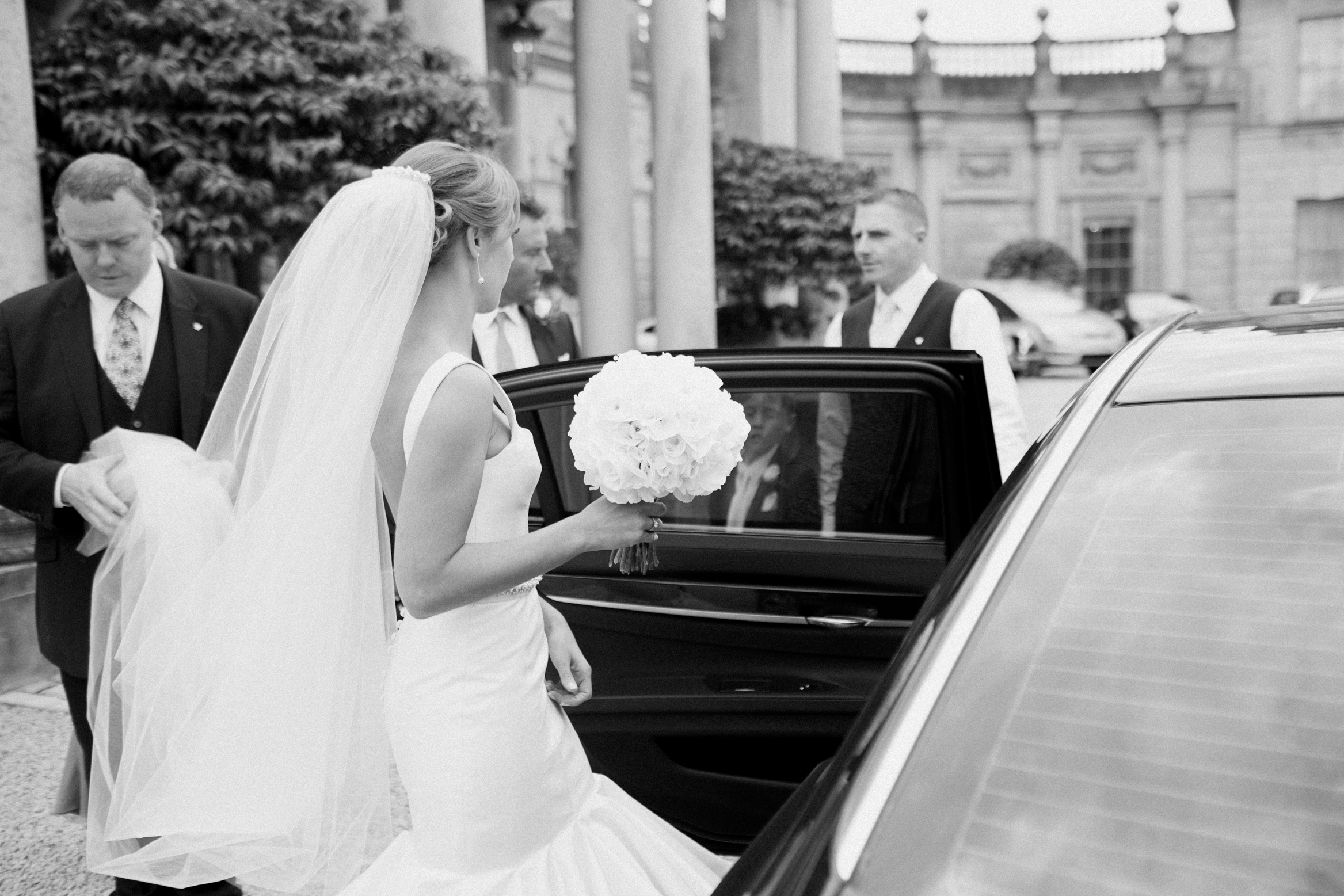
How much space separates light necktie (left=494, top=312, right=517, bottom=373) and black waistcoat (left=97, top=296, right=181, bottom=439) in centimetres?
238

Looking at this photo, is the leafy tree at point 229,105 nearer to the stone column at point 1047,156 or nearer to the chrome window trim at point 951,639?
the chrome window trim at point 951,639

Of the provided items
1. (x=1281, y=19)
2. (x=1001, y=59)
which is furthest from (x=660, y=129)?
(x=1281, y=19)

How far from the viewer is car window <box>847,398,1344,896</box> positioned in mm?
1216

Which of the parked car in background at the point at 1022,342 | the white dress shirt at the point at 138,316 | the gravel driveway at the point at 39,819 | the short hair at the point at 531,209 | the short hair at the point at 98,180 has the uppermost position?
the short hair at the point at 531,209

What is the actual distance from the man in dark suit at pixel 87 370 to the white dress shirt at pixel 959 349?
168 cm

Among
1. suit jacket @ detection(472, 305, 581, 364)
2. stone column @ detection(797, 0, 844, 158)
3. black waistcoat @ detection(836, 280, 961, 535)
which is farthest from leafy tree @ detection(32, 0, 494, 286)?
stone column @ detection(797, 0, 844, 158)

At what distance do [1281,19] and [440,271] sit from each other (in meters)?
39.2

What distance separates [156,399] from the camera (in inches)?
135

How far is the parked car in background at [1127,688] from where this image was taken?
1224 millimetres

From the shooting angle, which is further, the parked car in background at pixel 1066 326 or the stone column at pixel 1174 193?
the stone column at pixel 1174 193

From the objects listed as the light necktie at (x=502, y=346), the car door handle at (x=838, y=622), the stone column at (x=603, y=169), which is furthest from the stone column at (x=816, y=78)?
the car door handle at (x=838, y=622)

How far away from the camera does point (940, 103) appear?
35.7 m

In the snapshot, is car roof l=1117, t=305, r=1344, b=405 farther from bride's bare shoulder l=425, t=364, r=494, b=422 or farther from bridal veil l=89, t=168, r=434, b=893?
bridal veil l=89, t=168, r=434, b=893

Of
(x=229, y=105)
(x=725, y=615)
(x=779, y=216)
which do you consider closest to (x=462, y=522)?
(x=725, y=615)
